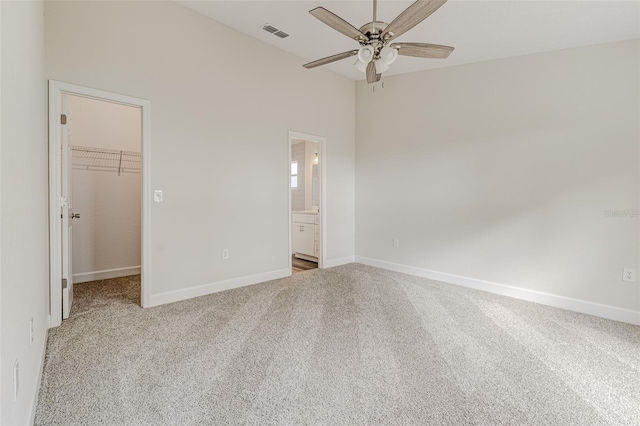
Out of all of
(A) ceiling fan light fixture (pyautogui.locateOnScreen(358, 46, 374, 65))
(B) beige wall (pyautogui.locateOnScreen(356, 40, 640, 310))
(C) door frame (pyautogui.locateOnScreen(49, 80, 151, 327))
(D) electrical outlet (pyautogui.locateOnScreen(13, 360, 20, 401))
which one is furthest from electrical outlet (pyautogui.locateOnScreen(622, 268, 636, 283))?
(C) door frame (pyautogui.locateOnScreen(49, 80, 151, 327))

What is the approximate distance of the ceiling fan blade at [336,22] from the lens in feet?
6.70

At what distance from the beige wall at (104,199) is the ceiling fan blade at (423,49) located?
149 inches

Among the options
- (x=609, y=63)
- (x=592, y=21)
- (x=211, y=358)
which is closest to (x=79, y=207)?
(x=211, y=358)

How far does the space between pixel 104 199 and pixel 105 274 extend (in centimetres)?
104

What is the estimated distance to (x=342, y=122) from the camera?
16.5 feet

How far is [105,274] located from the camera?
4.18 m

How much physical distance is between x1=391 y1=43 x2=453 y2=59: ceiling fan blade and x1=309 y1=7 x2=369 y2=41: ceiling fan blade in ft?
0.99

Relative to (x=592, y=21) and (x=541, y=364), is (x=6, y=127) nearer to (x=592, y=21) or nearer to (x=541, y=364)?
(x=541, y=364)

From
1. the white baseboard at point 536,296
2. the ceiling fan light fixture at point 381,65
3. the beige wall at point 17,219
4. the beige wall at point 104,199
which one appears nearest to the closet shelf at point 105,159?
the beige wall at point 104,199

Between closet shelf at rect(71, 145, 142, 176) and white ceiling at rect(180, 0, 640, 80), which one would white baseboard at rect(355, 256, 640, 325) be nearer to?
white ceiling at rect(180, 0, 640, 80)

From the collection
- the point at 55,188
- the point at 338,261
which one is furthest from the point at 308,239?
Result: the point at 55,188

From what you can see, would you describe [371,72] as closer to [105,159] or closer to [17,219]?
[17,219]

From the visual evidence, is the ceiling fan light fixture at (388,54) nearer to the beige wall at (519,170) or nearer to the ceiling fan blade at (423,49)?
the ceiling fan blade at (423,49)

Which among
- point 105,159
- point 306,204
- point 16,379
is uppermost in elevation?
point 105,159
